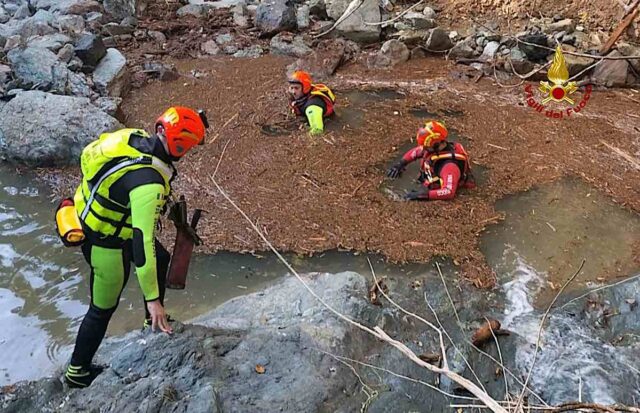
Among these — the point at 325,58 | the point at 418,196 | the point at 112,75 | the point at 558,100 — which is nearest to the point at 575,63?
the point at 558,100

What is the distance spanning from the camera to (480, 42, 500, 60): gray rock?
1016 cm

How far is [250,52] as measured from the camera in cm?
1089

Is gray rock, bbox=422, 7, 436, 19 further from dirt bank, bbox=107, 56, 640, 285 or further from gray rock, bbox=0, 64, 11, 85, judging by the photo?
gray rock, bbox=0, 64, 11, 85

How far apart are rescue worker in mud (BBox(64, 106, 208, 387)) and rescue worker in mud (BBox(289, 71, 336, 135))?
166 inches

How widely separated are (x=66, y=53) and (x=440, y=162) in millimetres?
6096

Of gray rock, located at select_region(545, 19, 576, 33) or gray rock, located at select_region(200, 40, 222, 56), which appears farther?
gray rock, located at select_region(200, 40, 222, 56)

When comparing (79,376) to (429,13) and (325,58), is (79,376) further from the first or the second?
(429,13)

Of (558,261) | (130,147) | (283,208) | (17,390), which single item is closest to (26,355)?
(17,390)

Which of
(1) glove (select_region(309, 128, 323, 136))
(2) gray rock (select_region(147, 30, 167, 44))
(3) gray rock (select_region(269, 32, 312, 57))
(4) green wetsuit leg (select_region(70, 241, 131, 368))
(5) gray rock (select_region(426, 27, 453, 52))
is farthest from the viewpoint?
(2) gray rock (select_region(147, 30, 167, 44))

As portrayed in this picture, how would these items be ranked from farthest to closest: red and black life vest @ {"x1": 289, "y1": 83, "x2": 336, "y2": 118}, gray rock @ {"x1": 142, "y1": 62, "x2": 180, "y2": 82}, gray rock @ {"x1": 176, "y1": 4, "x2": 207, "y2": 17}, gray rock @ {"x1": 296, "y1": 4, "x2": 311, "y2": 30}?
gray rock @ {"x1": 176, "y1": 4, "x2": 207, "y2": 17}, gray rock @ {"x1": 296, "y1": 4, "x2": 311, "y2": 30}, gray rock @ {"x1": 142, "y1": 62, "x2": 180, "y2": 82}, red and black life vest @ {"x1": 289, "y1": 83, "x2": 336, "y2": 118}

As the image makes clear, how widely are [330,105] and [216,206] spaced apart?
2.55 m

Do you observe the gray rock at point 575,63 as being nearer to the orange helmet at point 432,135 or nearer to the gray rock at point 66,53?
the orange helmet at point 432,135

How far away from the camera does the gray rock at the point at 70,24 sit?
10.5m

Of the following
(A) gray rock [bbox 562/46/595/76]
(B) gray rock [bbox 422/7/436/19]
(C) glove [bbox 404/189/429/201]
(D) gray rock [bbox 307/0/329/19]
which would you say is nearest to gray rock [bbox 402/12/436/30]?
(B) gray rock [bbox 422/7/436/19]
